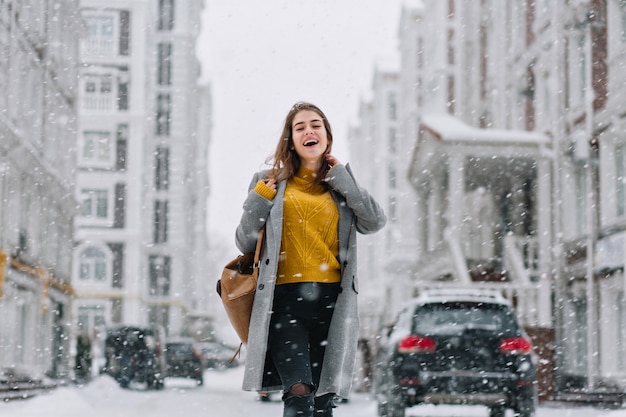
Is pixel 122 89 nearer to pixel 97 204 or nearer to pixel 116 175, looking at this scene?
pixel 116 175

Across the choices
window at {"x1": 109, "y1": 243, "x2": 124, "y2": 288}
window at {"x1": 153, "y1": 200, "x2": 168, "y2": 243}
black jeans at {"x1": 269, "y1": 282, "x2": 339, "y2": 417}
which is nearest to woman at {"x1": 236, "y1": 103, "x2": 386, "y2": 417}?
black jeans at {"x1": 269, "y1": 282, "x2": 339, "y2": 417}

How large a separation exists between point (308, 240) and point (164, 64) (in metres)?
64.7

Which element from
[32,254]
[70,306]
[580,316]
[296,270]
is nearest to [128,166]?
[70,306]

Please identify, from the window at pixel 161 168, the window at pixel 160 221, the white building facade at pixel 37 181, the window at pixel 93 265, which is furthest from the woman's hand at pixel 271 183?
the window at pixel 161 168

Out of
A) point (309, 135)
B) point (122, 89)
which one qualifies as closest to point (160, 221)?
point (122, 89)

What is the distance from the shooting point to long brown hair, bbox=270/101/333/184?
13.9 feet

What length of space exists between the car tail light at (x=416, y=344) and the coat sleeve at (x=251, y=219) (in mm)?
6370

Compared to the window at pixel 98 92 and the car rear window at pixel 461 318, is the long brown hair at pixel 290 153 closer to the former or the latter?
the car rear window at pixel 461 318

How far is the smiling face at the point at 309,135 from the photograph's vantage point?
4.20 meters

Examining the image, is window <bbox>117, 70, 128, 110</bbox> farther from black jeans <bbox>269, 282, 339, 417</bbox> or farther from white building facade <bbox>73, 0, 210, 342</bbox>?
black jeans <bbox>269, 282, 339, 417</bbox>

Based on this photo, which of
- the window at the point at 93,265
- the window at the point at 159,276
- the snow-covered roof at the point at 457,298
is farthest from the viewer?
the window at the point at 159,276

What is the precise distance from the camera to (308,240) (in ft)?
13.5

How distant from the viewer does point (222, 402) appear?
15867 millimetres

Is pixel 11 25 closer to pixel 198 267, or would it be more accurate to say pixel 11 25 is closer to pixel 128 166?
pixel 128 166
